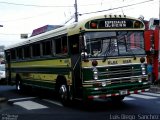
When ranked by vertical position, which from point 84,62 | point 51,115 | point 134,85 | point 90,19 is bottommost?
point 51,115

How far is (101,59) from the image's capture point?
12.7m

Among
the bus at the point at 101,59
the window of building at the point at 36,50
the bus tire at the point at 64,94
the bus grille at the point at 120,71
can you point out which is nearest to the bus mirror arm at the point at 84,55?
the bus at the point at 101,59

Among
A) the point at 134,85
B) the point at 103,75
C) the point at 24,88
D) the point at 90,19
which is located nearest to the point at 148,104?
the point at 134,85

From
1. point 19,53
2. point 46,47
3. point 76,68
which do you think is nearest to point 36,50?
point 46,47

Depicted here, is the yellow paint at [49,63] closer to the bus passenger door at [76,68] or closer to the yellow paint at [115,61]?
the bus passenger door at [76,68]

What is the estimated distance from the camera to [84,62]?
12.6 metres

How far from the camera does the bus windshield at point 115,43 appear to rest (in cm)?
1267

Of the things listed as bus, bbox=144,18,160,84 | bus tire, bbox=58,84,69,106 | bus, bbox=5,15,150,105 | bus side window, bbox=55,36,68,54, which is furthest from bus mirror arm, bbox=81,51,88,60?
bus, bbox=144,18,160,84

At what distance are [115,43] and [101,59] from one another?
0.79 m

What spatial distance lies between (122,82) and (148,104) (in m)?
1.87

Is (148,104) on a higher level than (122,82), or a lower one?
lower

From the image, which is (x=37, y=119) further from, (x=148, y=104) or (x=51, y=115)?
(x=148, y=104)

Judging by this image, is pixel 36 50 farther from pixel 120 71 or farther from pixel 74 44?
pixel 120 71

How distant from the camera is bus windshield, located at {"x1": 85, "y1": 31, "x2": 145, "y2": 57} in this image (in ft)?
41.6
